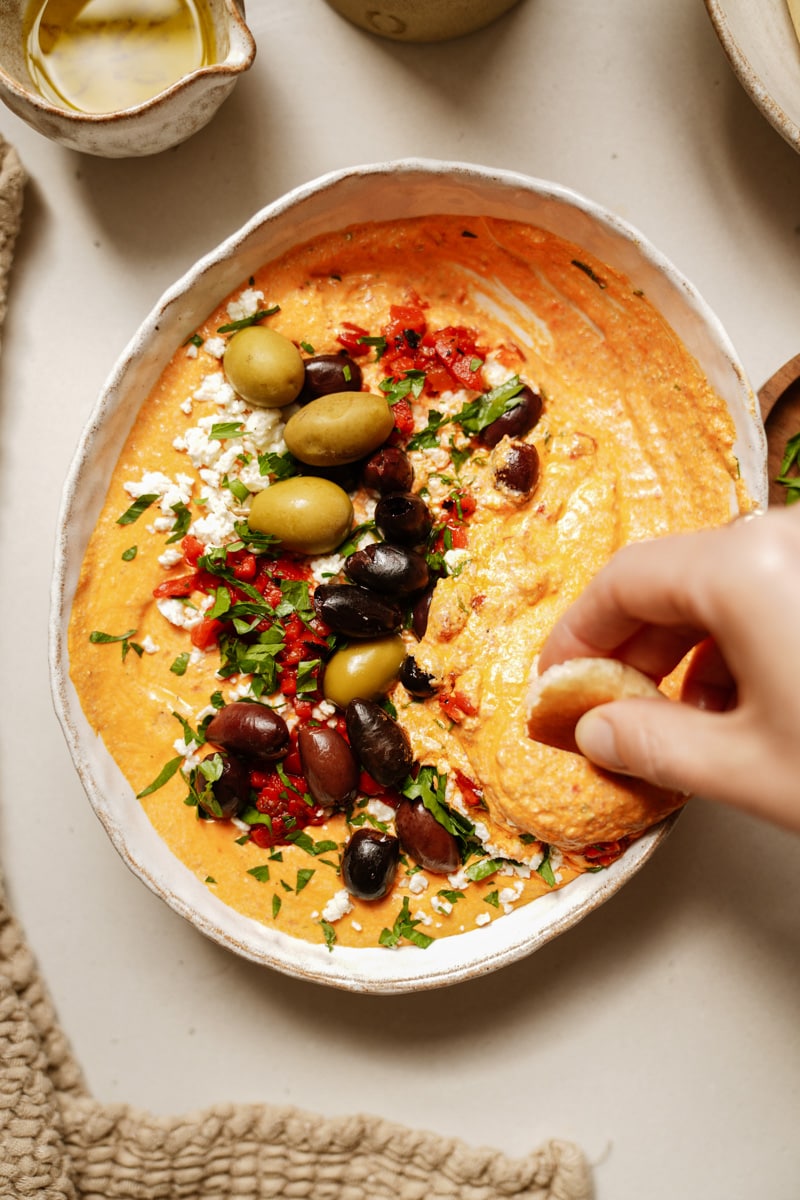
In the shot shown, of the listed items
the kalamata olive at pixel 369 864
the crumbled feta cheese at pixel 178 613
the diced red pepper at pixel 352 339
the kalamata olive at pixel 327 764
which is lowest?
the kalamata olive at pixel 369 864

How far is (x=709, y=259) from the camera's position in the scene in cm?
190

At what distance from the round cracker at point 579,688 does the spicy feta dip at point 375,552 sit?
13 centimetres

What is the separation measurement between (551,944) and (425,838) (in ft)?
1.53

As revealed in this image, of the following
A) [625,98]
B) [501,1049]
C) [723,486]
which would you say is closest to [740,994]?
[501,1049]

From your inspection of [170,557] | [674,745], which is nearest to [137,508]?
[170,557]

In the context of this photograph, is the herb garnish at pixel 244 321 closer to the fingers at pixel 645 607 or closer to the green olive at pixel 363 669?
the green olive at pixel 363 669

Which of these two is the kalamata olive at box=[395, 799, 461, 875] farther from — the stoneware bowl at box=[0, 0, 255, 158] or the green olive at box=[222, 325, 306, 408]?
the stoneware bowl at box=[0, 0, 255, 158]

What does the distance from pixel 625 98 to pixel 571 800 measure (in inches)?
50.5

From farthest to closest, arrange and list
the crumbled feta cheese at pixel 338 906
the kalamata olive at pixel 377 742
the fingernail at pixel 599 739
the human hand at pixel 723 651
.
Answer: the crumbled feta cheese at pixel 338 906, the kalamata olive at pixel 377 742, the fingernail at pixel 599 739, the human hand at pixel 723 651

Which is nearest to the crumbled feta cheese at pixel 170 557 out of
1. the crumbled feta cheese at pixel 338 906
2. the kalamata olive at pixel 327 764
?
the kalamata olive at pixel 327 764

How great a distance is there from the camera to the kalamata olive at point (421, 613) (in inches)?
68.2

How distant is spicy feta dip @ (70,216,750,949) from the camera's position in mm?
1683

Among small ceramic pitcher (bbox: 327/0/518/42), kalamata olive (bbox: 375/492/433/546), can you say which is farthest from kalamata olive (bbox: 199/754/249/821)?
small ceramic pitcher (bbox: 327/0/518/42)

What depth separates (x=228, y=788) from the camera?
1712mm
